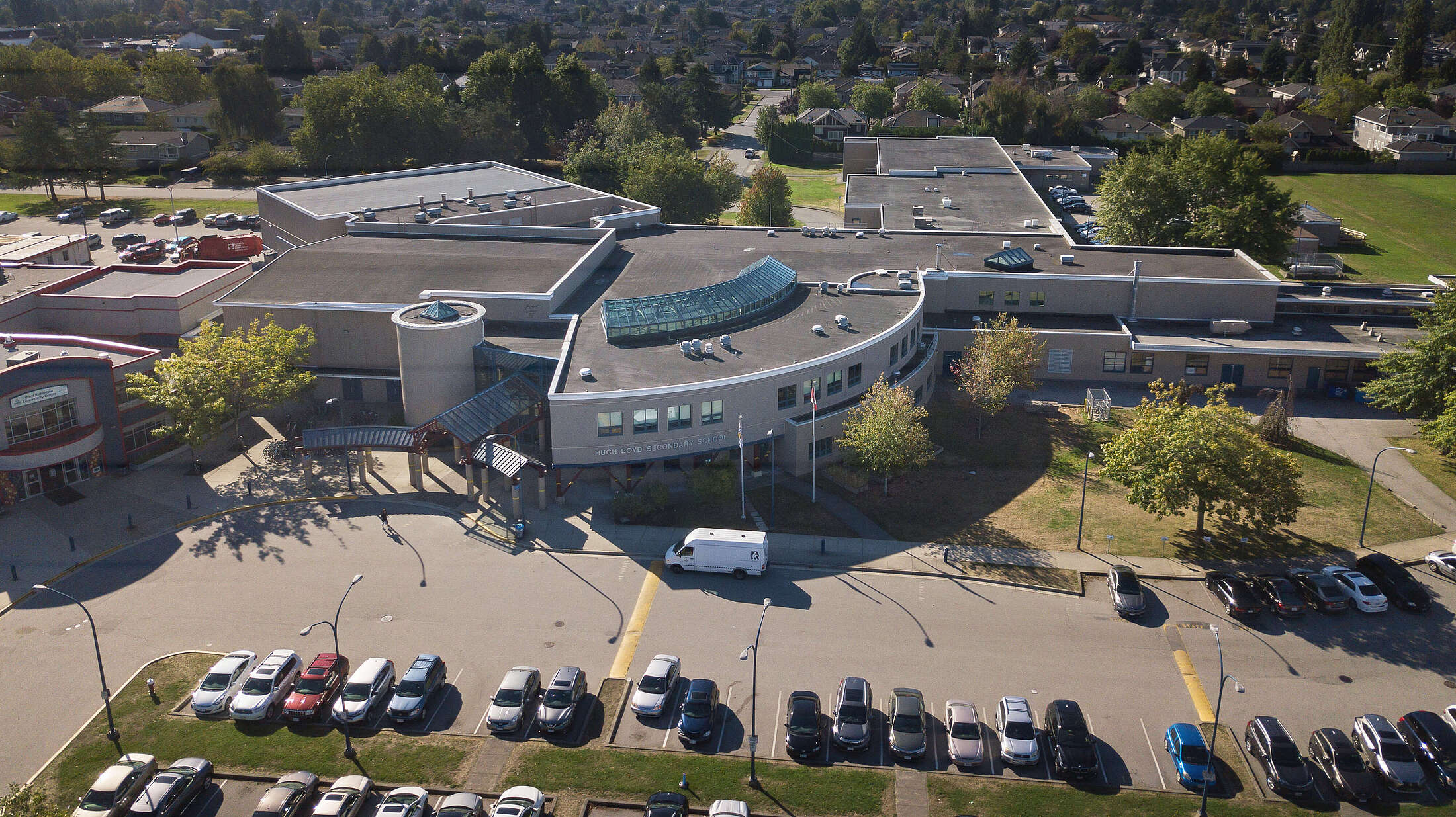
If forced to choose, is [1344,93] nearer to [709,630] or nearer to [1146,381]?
[1146,381]

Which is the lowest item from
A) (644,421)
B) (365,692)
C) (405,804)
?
(405,804)

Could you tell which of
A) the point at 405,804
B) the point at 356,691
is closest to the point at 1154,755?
the point at 405,804

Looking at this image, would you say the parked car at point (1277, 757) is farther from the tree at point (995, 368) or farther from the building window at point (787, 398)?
the tree at point (995, 368)

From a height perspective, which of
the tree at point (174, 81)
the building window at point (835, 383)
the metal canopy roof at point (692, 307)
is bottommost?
the building window at point (835, 383)

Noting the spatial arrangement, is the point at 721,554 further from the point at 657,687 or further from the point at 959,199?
the point at 959,199

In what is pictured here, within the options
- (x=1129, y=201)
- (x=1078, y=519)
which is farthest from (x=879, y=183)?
(x=1078, y=519)

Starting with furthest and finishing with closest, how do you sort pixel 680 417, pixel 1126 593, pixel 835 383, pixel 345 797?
pixel 835 383 → pixel 680 417 → pixel 1126 593 → pixel 345 797

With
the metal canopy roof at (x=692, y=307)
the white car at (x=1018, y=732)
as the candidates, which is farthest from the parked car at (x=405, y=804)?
the metal canopy roof at (x=692, y=307)
